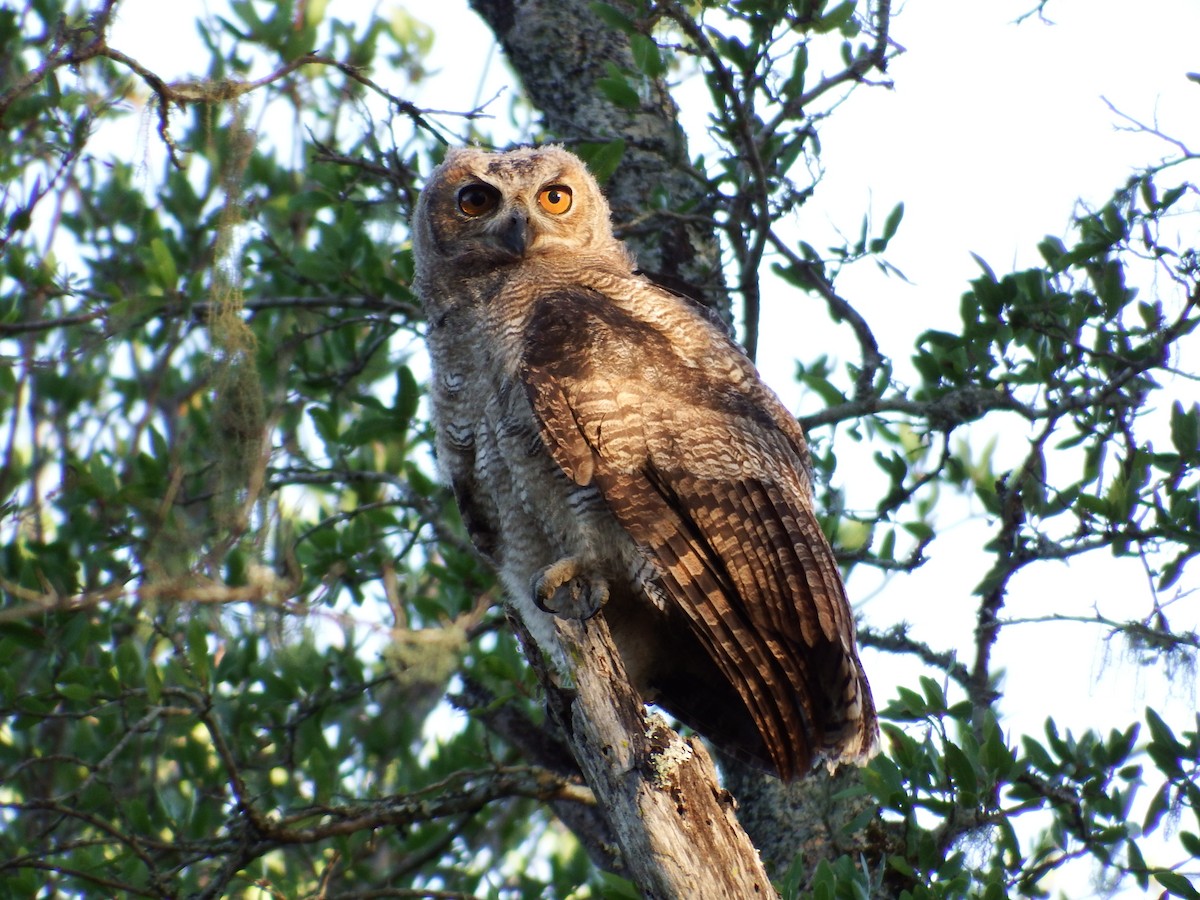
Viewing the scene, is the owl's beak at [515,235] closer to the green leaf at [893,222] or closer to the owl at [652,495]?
the owl at [652,495]

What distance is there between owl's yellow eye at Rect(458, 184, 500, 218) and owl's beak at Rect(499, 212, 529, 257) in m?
0.23

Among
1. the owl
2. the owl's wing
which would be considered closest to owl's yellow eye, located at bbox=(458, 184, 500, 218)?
the owl

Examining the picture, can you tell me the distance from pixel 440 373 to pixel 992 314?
6.16ft

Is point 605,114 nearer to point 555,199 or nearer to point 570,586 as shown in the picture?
point 555,199

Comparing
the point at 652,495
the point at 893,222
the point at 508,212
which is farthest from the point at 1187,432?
the point at 508,212

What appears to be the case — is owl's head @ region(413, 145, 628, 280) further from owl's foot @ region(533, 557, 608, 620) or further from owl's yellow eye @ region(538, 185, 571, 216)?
owl's foot @ region(533, 557, 608, 620)

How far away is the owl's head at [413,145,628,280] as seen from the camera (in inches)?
162

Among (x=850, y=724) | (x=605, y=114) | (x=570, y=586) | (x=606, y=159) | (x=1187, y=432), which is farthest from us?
(x=605, y=114)

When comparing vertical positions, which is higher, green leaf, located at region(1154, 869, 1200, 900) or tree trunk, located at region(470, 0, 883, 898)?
tree trunk, located at region(470, 0, 883, 898)

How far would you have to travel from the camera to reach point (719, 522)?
3221mm

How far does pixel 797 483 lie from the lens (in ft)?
11.7

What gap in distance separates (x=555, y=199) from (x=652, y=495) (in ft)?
4.81

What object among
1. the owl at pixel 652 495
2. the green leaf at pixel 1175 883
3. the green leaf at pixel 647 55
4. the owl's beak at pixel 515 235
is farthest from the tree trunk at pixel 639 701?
the green leaf at pixel 1175 883

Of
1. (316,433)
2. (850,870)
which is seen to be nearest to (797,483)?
(850,870)
